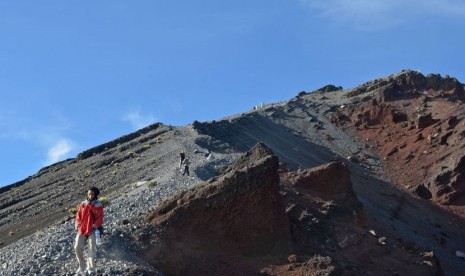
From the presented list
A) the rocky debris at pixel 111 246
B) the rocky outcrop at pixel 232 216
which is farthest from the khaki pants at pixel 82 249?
the rocky outcrop at pixel 232 216

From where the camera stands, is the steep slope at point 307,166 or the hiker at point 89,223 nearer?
the hiker at point 89,223

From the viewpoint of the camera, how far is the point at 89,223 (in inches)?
744

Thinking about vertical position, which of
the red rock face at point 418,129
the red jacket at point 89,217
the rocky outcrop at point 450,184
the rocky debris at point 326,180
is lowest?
the red jacket at point 89,217

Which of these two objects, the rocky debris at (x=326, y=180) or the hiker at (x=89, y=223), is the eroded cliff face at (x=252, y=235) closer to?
the hiker at (x=89, y=223)

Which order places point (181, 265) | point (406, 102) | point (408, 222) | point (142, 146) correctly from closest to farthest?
point (181, 265) < point (408, 222) < point (142, 146) < point (406, 102)

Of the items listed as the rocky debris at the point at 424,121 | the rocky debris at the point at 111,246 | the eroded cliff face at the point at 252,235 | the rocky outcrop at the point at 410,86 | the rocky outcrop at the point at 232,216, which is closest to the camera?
the rocky debris at the point at 111,246

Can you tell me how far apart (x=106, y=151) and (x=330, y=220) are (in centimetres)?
3435

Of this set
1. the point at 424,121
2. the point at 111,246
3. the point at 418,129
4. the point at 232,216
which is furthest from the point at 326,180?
the point at 424,121

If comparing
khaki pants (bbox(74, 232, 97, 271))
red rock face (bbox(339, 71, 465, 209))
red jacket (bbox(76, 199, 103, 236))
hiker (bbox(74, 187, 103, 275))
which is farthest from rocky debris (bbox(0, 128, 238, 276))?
red rock face (bbox(339, 71, 465, 209))

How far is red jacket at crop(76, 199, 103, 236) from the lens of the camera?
1883 centimetres

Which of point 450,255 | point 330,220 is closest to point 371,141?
point 450,255

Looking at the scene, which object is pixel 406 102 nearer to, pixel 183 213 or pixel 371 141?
pixel 371 141

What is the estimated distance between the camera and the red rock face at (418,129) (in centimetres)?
5812

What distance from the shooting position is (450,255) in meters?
41.9
